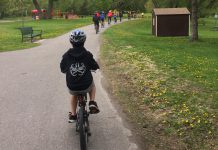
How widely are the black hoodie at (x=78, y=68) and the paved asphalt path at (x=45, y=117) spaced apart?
0.96 metres

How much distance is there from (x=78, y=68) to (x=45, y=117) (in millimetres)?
2058

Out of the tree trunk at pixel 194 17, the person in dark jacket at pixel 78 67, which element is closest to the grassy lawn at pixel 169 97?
the person in dark jacket at pixel 78 67

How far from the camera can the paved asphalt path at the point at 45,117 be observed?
630 cm

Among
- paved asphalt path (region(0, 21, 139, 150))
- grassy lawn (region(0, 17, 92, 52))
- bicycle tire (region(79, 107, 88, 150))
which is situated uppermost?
grassy lawn (region(0, 17, 92, 52))

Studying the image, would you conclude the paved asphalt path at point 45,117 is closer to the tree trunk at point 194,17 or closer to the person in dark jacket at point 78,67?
the person in dark jacket at point 78,67

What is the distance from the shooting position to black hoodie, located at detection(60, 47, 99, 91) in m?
6.11

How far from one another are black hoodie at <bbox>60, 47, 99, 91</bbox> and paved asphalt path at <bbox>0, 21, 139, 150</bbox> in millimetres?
957

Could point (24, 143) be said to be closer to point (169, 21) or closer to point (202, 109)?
point (202, 109)

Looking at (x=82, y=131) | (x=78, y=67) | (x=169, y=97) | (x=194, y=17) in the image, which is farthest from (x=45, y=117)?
(x=194, y=17)

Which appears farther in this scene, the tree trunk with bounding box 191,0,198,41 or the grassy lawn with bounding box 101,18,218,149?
the tree trunk with bounding box 191,0,198,41

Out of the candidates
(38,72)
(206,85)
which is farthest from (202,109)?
(38,72)

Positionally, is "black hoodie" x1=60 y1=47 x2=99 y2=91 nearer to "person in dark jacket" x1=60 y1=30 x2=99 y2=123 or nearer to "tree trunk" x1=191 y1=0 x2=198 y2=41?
"person in dark jacket" x1=60 y1=30 x2=99 y2=123

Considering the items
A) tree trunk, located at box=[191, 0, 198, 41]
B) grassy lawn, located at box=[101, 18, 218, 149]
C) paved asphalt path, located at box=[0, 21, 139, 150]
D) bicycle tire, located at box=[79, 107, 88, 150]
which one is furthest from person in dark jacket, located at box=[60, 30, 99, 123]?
tree trunk, located at box=[191, 0, 198, 41]

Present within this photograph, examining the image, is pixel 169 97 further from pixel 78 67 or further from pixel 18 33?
pixel 18 33
